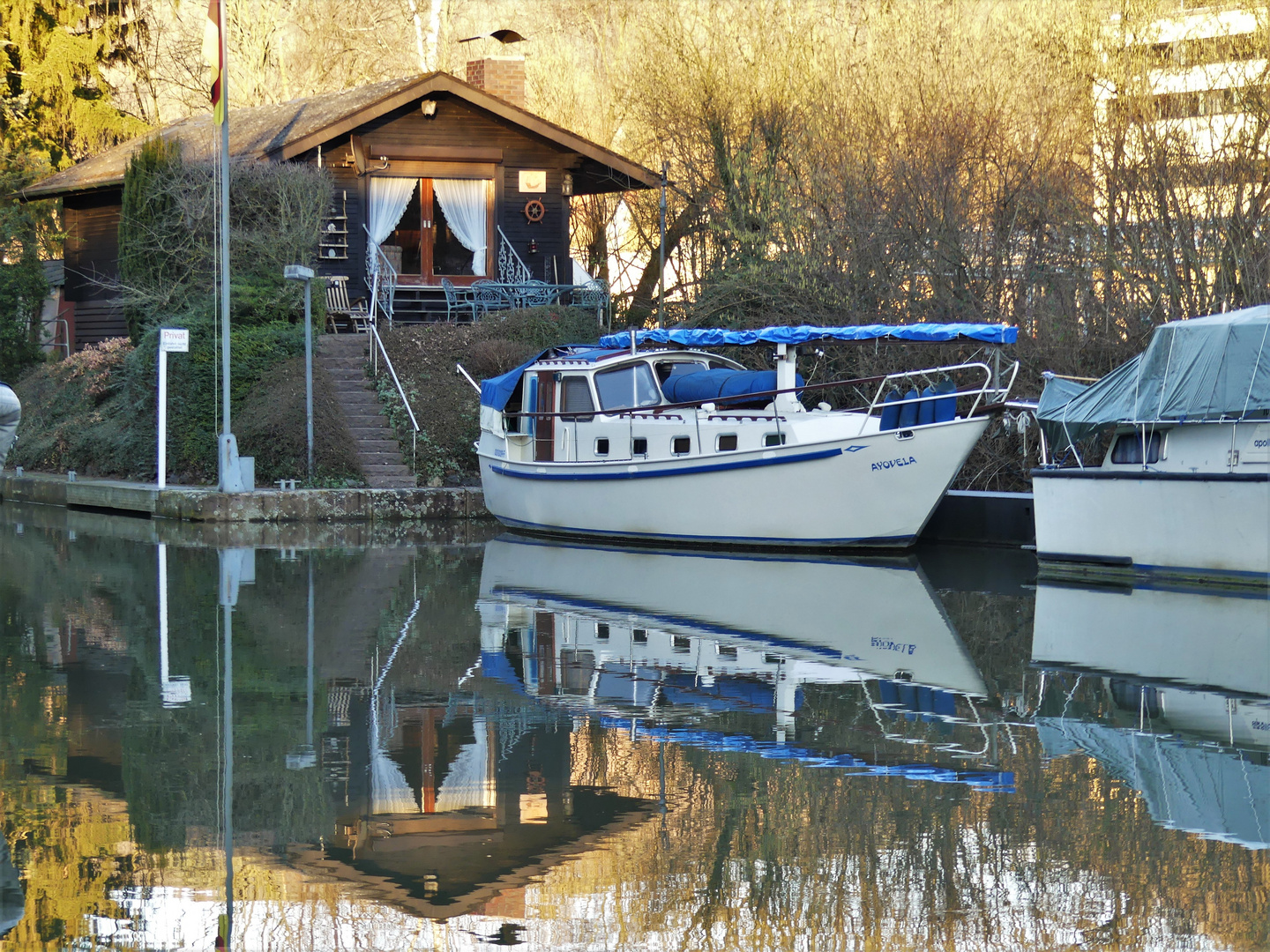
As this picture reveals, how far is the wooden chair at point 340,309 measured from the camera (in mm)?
30875

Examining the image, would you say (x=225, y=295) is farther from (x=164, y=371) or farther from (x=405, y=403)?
(x=405, y=403)

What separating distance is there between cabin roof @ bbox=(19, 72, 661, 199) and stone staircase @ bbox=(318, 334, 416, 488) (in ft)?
13.8

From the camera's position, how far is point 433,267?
3403 centimetres

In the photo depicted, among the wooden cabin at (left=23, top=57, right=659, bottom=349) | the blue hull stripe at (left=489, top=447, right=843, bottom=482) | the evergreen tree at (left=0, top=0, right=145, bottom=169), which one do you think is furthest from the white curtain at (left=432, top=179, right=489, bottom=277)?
the evergreen tree at (left=0, top=0, right=145, bottom=169)

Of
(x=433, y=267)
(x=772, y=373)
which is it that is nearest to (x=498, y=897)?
(x=772, y=373)

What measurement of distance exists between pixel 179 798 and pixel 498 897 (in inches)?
84.5

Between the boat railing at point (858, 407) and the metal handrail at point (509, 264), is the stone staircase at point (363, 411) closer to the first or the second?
the boat railing at point (858, 407)

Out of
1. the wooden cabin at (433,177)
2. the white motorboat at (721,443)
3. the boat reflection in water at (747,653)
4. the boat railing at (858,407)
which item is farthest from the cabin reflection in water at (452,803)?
the wooden cabin at (433,177)

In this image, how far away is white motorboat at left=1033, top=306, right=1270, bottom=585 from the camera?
15.9 meters

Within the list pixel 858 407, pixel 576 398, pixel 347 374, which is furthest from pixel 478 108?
pixel 858 407

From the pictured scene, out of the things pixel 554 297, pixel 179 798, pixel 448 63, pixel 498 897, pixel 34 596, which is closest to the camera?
pixel 498 897

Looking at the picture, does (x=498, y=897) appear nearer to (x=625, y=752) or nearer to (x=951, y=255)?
(x=625, y=752)

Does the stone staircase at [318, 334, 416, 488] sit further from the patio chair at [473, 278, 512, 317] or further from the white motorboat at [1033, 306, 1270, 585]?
the white motorboat at [1033, 306, 1270, 585]

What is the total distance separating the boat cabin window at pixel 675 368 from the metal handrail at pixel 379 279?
410 inches
